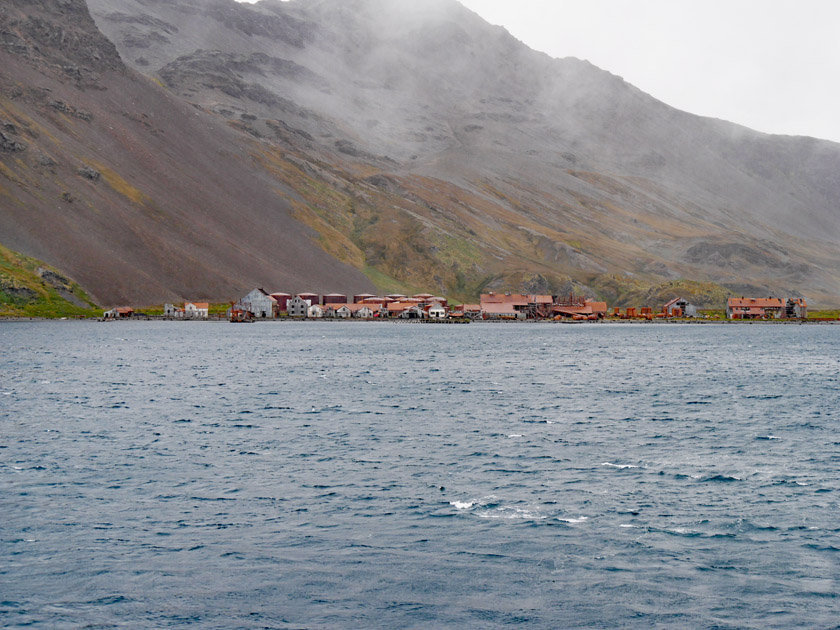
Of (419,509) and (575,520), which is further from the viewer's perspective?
(419,509)

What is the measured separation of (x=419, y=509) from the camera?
36156 mm

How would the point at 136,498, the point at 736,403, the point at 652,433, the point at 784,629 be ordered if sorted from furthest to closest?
1. the point at 736,403
2. the point at 652,433
3. the point at 136,498
4. the point at 784,629

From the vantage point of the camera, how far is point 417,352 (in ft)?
468

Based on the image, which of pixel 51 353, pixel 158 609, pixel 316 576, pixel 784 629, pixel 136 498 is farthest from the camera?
pixel 51 353

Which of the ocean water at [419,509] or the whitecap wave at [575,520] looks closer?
the ocean water at [419,509]

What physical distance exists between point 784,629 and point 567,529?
409 inches

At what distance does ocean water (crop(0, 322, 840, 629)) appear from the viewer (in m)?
25.8

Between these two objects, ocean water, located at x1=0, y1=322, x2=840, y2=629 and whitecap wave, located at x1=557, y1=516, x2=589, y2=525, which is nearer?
ocean water, located at x1=0, y1=322, x2=840, y2=629

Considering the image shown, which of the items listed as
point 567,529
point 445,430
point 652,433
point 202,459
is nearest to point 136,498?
point 202,459

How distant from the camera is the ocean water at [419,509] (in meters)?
25.8

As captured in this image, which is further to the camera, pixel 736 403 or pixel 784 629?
pixel 736 403

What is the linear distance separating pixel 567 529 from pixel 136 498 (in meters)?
20.1

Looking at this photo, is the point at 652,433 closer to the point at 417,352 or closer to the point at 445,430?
the point at 445,430

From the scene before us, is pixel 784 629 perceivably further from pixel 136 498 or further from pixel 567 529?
pixel 136 498
